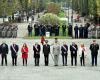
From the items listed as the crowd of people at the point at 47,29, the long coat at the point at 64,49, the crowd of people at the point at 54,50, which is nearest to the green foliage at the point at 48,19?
the crowd of people at the point at 47,29

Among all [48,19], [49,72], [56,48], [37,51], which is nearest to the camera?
[49,72]

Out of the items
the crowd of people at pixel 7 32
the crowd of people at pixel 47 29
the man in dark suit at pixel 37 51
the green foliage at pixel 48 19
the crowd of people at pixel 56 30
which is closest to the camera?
the man in dark suit at pixel 37 51

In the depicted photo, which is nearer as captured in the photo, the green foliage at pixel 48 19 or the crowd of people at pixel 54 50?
the crowd of people at pixel 54 50

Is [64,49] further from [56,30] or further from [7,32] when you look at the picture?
[7,32]

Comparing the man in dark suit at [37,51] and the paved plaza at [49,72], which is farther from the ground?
the man in dark suit at [37,51]

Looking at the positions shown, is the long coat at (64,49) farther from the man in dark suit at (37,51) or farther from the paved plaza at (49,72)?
the man in dark suit at (37,51)

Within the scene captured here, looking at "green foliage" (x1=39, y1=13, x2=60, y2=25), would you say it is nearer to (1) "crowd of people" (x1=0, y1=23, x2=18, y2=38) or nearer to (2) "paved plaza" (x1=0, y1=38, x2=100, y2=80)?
(1) "crowd of people" (x1=0, y1=23, x2=18, y2=38)

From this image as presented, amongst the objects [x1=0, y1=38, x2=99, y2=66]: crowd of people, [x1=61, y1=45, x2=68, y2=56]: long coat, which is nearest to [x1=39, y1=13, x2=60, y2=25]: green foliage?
[x1=0, y1=38, x2=99, y2=66]: crowd of people

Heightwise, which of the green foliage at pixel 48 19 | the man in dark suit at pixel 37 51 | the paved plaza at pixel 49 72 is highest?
the green foliage at pixel 48 19

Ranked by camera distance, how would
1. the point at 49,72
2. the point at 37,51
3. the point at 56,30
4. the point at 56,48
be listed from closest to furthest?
the point at 49,72 < the point at 56,48 < the point at 37,51 < the point at 56,30

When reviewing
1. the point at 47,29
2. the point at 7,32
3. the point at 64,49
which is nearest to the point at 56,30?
the point at 47,29

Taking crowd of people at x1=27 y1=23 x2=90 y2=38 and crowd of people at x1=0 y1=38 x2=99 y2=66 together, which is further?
crowd of people at x1=27 y1=23 x2=90 y2=38

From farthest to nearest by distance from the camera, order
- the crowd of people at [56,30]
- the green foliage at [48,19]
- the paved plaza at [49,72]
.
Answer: the green foliage at [48,19], the crowd of people at [56,30], the paved plaza at [49,72]

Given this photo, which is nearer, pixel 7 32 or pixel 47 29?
pixel 7 32
